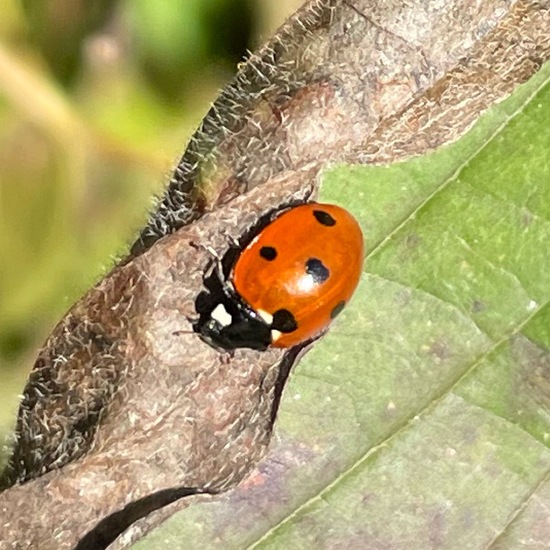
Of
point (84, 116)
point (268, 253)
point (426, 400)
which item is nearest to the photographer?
point (426, 400)

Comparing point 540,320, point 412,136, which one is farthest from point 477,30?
point 540,320

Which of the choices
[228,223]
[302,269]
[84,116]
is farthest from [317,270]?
[84,116]

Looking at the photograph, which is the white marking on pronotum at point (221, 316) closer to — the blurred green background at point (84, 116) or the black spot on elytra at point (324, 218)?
the black spot on elytra at point (324, 218)

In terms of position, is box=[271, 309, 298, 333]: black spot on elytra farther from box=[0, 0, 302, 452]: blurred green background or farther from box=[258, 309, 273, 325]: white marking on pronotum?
box=[0, 0, 302, 452]: blurred green background

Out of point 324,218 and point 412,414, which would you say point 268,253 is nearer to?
point 324,218

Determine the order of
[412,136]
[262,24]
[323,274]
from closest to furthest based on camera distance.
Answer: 1. [412,136]
2. [323,274]
3. [262,24]

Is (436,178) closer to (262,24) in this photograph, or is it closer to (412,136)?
(412,136)

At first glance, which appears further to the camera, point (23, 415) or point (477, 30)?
point (23, 415)
